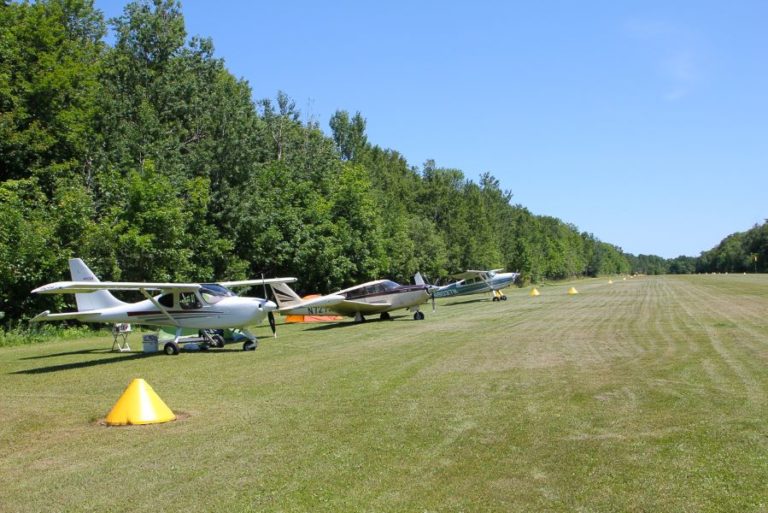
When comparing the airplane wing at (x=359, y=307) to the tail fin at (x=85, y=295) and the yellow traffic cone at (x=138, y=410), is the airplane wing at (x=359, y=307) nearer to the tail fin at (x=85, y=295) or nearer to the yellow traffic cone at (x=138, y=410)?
the tail fin at (x=85, y=295)

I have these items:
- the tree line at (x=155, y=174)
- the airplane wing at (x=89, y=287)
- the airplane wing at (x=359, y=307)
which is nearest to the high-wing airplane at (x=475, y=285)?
the tree line at (x=155, y=174)

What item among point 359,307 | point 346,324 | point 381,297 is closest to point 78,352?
point 346,324

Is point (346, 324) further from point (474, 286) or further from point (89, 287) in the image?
point (474, 286)

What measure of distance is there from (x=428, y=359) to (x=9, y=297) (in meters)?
21.7

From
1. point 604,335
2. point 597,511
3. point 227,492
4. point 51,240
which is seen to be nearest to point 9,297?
point 51,240

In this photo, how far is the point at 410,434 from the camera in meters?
8.19

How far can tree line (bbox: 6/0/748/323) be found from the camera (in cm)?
2992

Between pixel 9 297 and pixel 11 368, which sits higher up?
pixel 9 297

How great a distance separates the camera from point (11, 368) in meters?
16.8

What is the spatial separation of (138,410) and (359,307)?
20267mm

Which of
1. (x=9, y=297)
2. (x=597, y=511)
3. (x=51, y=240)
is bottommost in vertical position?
(x=597, y=511)

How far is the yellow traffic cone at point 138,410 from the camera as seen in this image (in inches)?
369

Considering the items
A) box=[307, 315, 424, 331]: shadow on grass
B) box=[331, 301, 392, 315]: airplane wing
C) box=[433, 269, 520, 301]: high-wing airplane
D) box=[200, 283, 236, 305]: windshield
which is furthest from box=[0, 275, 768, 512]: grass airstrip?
box=[433, 269, 520, 301]: high-wing airplane

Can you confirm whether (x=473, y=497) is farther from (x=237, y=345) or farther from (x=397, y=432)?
(x=237, y=345)
